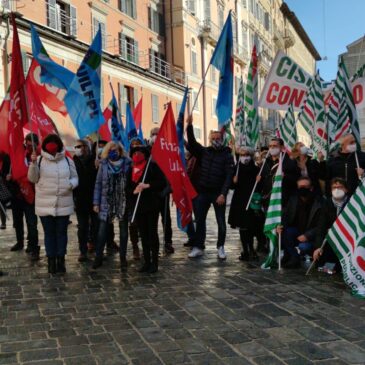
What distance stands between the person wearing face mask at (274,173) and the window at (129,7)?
77.9 feet

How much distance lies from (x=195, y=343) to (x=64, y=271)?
10.4 ft

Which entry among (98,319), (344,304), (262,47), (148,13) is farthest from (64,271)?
(262,47)

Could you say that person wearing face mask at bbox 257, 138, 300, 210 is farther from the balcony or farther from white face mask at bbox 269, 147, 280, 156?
the balcony

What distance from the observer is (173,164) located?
677 centimetres

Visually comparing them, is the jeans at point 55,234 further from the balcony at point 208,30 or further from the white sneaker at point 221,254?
the balcony at point 208,30

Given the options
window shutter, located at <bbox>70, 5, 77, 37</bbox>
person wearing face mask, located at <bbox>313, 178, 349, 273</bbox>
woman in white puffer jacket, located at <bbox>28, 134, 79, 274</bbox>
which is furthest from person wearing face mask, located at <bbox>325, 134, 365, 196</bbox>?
window shutter, located at <bbox>70, 5, 77, 37</bbox>

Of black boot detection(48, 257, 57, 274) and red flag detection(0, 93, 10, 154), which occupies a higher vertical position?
red flag detection(0, 93, 10, 154)

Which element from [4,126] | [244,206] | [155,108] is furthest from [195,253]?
[155,108]

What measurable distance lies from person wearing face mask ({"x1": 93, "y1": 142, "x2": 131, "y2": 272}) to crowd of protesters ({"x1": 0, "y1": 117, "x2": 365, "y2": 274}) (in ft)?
0.05

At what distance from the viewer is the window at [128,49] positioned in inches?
1109

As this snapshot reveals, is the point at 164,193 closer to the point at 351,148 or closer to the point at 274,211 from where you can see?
the point at 274,211

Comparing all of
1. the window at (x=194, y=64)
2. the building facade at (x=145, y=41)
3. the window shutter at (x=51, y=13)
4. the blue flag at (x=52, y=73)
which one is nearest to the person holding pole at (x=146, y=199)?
the blue flag at (x=52, y=73)

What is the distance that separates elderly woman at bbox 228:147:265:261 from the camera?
727 centimetres

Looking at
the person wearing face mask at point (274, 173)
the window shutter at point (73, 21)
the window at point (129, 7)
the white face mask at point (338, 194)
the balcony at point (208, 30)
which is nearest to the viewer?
the white face mask at point (338, 194)
